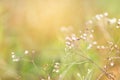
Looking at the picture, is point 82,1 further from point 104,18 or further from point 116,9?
point 104,18

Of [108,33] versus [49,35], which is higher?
[49,35]

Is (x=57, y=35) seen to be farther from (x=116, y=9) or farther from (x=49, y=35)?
(x=116, y=9)

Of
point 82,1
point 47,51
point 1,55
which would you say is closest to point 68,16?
point 82,1

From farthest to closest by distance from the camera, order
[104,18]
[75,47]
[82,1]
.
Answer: [82,1], [104,18], [75,47]

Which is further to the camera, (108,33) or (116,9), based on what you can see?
(116,9)

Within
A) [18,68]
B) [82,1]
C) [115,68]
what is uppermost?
[82,1]

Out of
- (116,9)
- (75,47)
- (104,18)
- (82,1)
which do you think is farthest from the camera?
(82,1)
